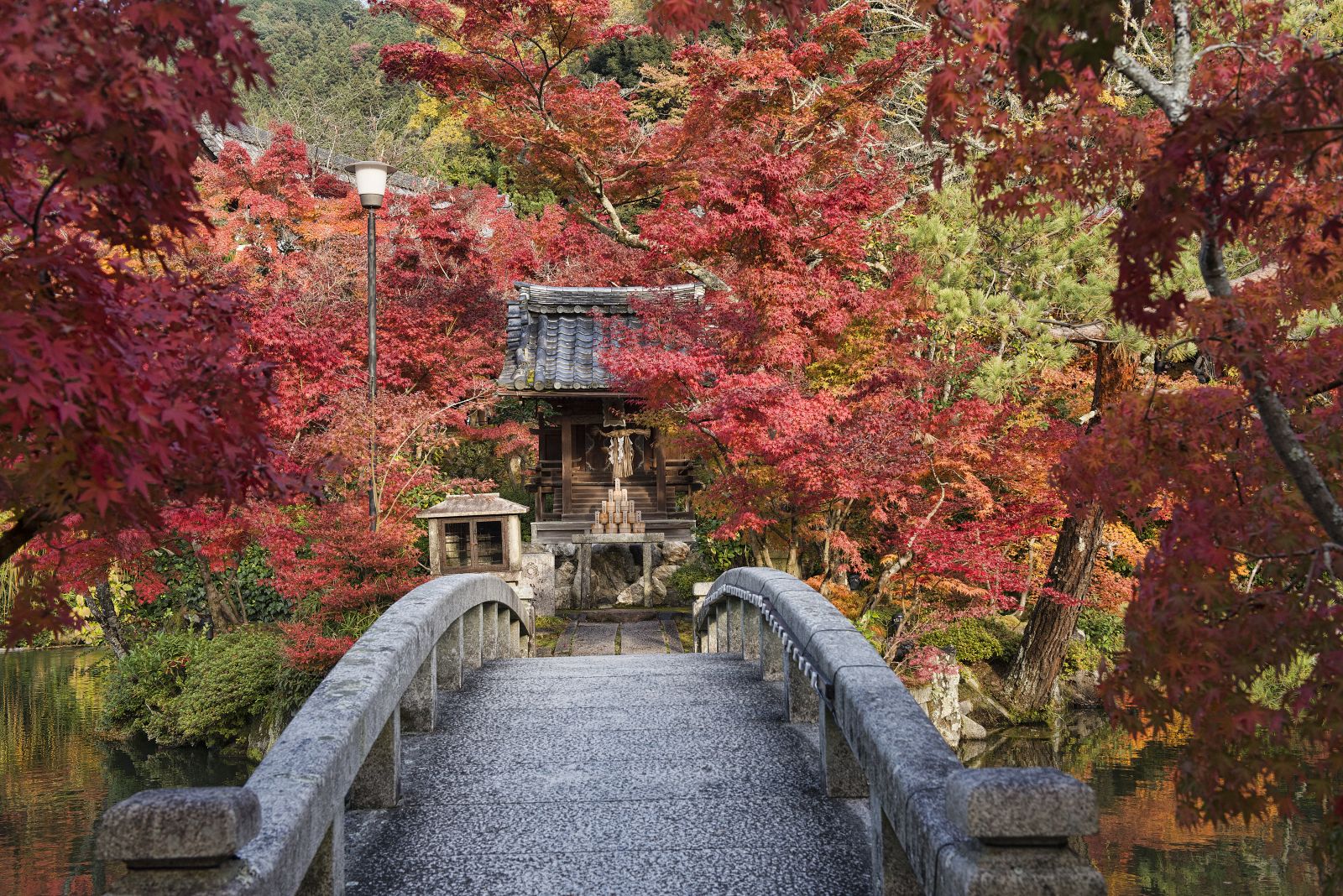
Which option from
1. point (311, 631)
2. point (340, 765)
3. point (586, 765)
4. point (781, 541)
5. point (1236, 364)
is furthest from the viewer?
point (781, 541)

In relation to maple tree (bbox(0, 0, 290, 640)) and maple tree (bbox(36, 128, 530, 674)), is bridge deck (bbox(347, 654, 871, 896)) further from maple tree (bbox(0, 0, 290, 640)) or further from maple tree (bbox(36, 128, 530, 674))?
maple tree (bbox(0, 0, 290, 640))

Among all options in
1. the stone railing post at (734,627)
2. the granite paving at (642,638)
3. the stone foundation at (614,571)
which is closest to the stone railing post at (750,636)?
the stone railing post at (734,627)

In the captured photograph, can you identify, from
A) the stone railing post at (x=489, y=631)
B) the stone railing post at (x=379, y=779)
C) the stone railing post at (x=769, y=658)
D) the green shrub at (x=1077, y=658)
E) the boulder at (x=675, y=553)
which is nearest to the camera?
the stone railing post at (x=379, y=779)

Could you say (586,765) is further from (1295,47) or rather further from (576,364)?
(576,364)

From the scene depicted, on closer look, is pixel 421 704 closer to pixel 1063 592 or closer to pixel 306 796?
pixel 306 796

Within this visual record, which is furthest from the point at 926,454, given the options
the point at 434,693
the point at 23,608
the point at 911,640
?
the point at 23,608

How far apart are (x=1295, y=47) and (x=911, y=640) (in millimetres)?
9504

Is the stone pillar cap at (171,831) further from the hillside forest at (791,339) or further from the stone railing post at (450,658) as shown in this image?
the stone railing post at (450,658)

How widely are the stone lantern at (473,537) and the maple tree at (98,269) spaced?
423 inches

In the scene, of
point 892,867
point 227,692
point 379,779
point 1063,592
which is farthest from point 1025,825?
point 227,692

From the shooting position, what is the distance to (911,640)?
11883 millimetres

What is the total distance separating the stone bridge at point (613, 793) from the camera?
239 cm

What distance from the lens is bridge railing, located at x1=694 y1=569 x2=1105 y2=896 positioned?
238 cm

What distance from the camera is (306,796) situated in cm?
295
